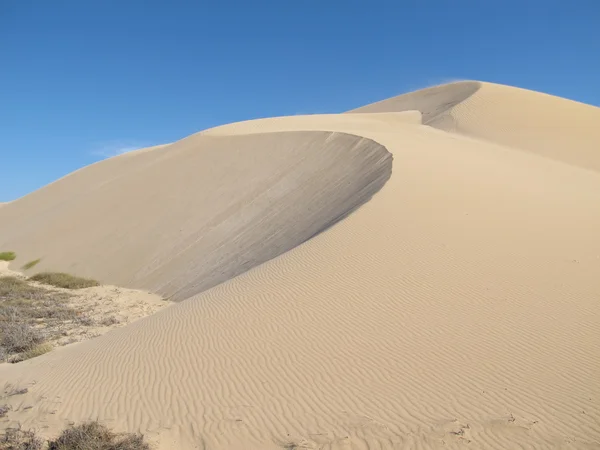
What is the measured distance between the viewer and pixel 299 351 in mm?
6926

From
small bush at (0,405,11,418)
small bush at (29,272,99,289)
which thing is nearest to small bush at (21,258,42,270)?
small bush at (29,272,99,289)

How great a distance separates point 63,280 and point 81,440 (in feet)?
41.8

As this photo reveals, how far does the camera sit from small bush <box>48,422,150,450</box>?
5023 millimetres

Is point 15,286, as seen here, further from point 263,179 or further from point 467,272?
point 467,272

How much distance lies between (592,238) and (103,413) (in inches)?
406

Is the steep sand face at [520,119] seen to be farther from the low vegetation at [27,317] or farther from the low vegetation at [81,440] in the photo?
the low vegetation at [81,440]

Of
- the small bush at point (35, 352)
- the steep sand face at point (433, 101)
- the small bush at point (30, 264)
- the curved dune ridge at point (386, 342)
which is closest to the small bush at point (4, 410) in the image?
the curved dune ridge at point (386, 342)

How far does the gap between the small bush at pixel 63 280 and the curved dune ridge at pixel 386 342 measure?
2.62m


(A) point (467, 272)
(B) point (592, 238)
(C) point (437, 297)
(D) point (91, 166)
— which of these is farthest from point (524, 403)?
(D) point (91, 166)

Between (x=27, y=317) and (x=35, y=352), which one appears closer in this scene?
(x=35, y=352)

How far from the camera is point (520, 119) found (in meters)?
32.4

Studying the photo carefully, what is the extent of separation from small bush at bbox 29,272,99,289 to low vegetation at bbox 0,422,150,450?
11.4 metres

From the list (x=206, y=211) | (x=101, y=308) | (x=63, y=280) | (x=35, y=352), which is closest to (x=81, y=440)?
(x=35, y=352)

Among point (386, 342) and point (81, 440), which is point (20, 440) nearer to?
point (81, 440)
